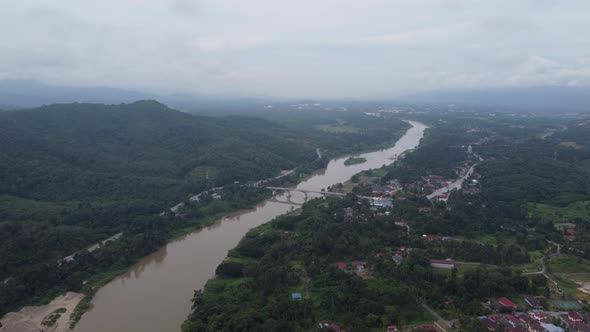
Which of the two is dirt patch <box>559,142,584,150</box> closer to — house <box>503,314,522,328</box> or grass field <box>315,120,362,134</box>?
grass field <box>315,120,362,134</box>

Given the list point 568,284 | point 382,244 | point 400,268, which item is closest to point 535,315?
point 568,284

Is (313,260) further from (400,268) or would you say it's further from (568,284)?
(568,284)

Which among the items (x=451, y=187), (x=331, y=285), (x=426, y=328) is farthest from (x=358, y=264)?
(x=451, y=187)

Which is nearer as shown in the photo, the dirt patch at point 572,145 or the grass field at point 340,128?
the dirt patch at point 572,145

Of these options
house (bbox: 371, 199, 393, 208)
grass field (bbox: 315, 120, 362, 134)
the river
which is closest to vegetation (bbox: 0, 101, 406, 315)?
the river

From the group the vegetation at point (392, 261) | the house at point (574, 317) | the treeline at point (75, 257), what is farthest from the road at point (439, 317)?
the treeline at point (75, 257)

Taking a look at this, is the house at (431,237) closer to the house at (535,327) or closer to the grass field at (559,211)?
the grass field at (559,211)
